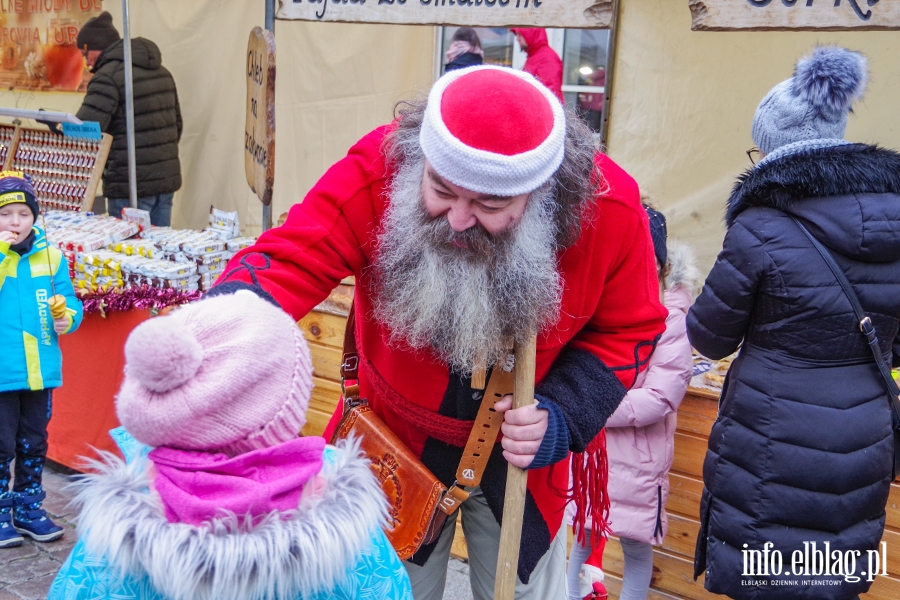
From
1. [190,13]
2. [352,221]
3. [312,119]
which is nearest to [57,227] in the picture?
[312,119]

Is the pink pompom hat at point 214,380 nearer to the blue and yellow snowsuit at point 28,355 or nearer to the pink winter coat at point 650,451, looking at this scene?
the pink winter coat at point 650,451

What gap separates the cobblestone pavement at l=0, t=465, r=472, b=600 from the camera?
3.33 meters

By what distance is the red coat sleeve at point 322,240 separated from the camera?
1.80 metres

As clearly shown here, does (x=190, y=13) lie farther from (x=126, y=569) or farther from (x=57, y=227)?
(x=126, y=569)

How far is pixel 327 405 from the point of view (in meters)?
4.02

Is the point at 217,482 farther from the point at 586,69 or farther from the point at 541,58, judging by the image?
the point at 586,69

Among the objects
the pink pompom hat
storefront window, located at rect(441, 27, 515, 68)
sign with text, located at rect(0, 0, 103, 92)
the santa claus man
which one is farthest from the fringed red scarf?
sign with text, located at rect(0, 0, 103, 92)

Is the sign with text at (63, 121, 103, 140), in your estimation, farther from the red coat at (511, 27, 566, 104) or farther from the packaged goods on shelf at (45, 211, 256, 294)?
the red coat at (511, 27, 566, 104)

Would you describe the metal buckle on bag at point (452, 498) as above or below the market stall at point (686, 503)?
above

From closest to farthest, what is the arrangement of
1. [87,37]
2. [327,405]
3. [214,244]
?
[327,405], [214,244], [87,37]

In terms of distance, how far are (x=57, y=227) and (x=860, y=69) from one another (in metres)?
4.16

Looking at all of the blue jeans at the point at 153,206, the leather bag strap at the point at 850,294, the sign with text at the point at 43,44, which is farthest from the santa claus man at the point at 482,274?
the sign with text at the point at 43,44

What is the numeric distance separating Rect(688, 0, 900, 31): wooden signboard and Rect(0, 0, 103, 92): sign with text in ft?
18.6

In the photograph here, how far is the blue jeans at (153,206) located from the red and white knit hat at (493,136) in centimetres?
511
